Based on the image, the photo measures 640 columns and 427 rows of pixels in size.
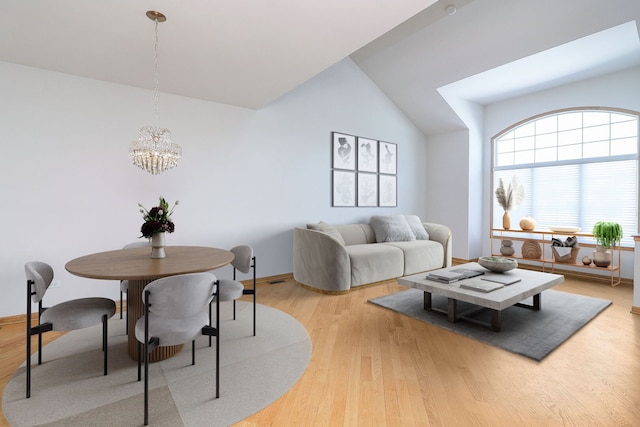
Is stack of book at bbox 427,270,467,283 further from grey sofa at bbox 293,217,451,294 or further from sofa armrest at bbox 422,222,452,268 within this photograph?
sofa armrest at bbox 422,222,452,268

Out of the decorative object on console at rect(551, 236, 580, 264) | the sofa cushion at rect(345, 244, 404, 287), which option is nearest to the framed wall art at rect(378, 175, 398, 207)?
the sofa cushion at rect(345, 244, 404, 287)

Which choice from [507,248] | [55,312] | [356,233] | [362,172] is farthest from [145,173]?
[507,248]

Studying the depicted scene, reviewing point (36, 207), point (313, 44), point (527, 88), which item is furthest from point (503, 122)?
point (36, 207)

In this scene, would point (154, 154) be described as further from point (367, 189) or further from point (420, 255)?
point (420, 255)

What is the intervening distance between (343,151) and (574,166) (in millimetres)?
3679

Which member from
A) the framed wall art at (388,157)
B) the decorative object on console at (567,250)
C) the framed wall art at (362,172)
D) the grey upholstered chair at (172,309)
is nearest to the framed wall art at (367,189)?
the framed wall art at (362,172)

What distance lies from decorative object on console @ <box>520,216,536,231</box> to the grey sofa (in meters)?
1.38

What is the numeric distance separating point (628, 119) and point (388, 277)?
4070 mm

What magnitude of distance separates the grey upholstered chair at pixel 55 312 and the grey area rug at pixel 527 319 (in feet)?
8.26

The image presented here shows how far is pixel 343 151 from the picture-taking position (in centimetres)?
505

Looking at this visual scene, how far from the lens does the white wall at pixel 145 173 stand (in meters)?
2.88

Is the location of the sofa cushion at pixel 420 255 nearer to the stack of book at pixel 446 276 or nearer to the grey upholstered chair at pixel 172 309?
the stack of book at pixel 446 276

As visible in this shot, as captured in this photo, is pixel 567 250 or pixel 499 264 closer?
pixel 499 264

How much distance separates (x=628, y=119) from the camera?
4.38 metres
